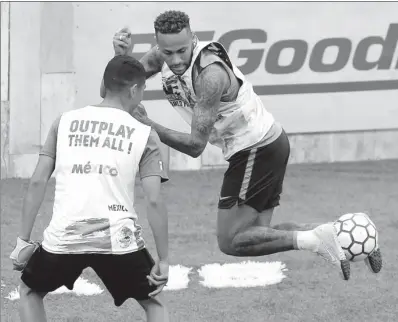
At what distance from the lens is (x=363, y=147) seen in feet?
45.7

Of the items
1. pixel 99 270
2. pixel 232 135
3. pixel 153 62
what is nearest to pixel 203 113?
pixel 232 135

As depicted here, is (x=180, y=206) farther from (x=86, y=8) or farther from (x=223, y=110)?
(x=223, y=110)

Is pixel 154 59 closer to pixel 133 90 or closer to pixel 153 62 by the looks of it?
pixel 153 62

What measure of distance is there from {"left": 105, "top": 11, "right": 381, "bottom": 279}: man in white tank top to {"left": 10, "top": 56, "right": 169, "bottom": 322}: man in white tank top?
114 centimetres

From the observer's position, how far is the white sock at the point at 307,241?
675 centimetres

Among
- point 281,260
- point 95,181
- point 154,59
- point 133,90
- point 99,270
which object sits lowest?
point 281,260

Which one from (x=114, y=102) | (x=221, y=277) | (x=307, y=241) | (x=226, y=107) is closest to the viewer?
(x=114, y=102)

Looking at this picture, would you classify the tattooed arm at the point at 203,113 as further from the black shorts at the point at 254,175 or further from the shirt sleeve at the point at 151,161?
the shirt sleeve at the point at 151,161

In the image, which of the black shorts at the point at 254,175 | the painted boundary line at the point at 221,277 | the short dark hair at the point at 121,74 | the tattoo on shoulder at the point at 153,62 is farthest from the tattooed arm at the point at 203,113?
the painted boundary line at the point at 221,277

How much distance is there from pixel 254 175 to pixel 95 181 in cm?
209

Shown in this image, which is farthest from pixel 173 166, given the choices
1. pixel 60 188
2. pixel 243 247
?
pixel 60 188

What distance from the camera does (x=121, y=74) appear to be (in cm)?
519

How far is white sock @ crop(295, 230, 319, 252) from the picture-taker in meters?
6.75

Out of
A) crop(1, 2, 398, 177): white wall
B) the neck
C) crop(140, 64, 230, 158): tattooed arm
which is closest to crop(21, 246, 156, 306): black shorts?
the neck
